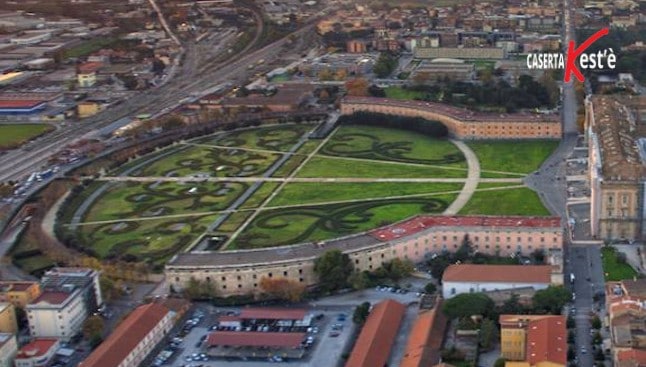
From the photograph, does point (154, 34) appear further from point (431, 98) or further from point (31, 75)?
point (431, 98)

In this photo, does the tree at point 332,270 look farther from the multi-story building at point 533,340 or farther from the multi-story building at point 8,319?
the multi-story building at point 8,319

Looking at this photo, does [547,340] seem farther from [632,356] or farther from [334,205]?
[334,205]

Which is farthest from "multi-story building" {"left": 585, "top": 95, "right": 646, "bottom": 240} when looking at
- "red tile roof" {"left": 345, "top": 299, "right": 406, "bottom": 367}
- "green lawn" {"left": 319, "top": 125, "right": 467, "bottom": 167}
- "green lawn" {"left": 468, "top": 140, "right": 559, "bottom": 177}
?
"red tile roof" {"left": 345, "top": 299, "right": 406, "bottom": 367}

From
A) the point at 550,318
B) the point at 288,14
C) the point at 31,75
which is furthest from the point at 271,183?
the point at 288,14

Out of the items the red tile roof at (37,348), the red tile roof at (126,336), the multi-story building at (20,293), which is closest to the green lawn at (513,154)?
the red tile roof at (126,336)

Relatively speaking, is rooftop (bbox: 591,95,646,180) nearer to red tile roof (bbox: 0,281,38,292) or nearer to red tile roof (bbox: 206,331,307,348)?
red tile roof (bbox: 206,331,307,348)

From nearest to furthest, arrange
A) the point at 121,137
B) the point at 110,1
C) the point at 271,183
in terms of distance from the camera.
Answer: the point at 271,183, the point at 121,137, the point at 110,1
